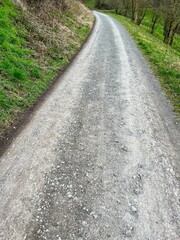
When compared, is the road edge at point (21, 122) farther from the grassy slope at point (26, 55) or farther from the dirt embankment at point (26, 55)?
the grassy slope at point (26, 55)

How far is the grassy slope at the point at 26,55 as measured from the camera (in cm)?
758

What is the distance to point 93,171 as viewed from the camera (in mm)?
5027

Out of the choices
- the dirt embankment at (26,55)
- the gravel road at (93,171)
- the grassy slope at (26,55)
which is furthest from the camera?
the grassy slope at (26,55)

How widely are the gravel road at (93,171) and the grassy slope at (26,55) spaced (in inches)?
32.5

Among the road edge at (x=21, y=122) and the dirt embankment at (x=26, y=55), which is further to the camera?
the dirt embankment at (x=26, y=55)

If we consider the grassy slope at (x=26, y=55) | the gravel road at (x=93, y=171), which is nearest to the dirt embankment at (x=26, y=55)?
the grassy slope at (x=26, y=55)

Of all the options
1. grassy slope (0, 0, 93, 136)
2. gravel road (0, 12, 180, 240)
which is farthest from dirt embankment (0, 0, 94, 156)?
gravel road (0, 12, 180, 240)

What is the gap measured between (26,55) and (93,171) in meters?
7.65

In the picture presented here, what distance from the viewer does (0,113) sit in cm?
664

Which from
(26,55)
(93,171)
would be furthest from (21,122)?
(26,55)

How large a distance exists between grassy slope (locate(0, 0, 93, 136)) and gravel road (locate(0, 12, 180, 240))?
82 centimetres

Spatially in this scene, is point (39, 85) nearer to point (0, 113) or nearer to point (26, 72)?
point (26, 72)

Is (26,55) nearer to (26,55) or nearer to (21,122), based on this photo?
(26,55)

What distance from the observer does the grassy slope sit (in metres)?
7.58
